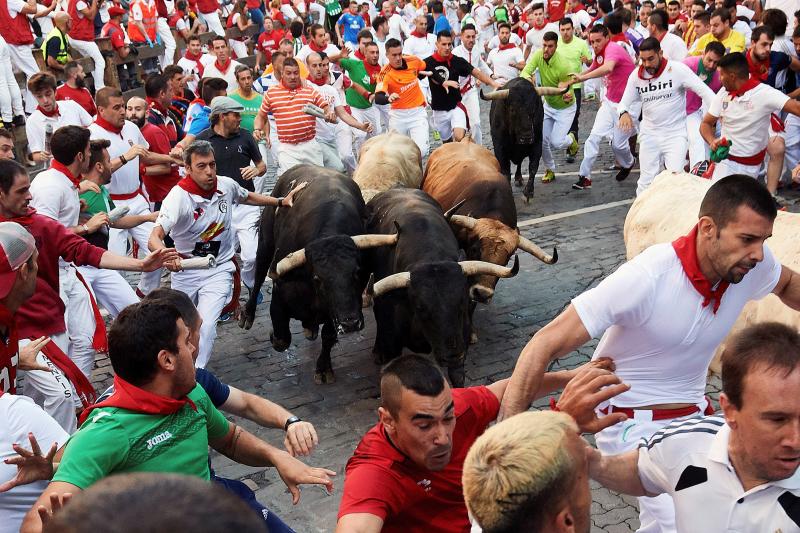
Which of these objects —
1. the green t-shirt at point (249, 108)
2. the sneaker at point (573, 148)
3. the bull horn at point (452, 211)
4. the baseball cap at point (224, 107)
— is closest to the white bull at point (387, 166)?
the bull horn at point (452, 211)

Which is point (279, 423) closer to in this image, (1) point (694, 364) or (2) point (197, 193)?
(1) point (694, 364)

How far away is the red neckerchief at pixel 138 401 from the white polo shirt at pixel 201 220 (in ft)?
13.2

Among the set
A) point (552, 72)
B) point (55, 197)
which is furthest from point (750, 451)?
point (552, 72)

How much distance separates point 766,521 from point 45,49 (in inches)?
596

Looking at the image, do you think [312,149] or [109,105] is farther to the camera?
[312,149]

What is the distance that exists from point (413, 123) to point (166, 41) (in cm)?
907

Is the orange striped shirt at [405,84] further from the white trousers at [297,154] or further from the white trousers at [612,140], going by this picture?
the white trousers at [297,154]

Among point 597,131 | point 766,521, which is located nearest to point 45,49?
point 597,131

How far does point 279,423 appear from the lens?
4.29 metres

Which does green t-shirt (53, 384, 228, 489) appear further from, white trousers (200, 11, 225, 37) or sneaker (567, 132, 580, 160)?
white trousers (200, 11, 225, 37)

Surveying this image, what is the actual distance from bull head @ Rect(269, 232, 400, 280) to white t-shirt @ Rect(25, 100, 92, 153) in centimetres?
431

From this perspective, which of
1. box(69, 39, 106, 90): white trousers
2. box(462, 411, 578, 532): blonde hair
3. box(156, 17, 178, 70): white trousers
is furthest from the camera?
box(156, 17, 178, 70): white trousers

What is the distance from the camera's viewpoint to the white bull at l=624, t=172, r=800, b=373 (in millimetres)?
6777

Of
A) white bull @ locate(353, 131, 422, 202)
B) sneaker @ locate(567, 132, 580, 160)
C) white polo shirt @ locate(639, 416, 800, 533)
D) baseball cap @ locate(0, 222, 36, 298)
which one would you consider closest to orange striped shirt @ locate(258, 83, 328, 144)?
white bull @ locate(353, 131, 422, 202)
